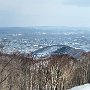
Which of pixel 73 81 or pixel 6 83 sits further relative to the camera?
pixel 73 81

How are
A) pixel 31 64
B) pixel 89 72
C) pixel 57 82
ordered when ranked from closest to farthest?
pixel 57 82 → pixel 31 64 → pixel 89 72

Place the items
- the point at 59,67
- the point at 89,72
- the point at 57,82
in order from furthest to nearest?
the point at 89,72
the point at 59,67
the point at 57,82

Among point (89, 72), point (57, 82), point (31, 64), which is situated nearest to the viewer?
point (57, 82)

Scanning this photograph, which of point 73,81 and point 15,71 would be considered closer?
point 15,71

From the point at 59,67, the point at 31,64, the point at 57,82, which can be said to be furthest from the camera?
the point at 31,64

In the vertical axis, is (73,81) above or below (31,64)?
below

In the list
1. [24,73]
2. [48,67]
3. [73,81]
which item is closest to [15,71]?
[24,73]

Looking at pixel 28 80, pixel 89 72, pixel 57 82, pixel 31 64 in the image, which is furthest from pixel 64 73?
pixel 89 72

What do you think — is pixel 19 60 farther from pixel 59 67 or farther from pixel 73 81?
pixel 73 81

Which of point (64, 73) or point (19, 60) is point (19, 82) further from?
point (64, 73)
